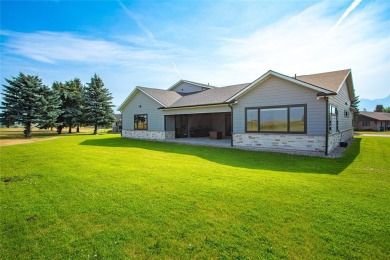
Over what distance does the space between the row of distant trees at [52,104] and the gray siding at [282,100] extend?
899 inches

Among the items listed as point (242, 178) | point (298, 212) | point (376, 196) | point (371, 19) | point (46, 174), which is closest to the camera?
point (298, 212)

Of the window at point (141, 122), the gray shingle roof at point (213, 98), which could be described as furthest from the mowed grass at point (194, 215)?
A: the window at point (141, 122)

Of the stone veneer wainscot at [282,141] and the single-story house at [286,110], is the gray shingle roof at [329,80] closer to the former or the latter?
the single-story house at [286,110]

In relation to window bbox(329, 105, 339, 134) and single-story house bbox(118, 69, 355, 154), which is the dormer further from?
window bbox(329, 105, 339, 134)

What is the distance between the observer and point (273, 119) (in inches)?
472

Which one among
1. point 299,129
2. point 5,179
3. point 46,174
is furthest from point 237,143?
point 5,179

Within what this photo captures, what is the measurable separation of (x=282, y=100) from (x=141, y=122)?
47.4 ft

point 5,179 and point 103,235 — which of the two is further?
point 5,179

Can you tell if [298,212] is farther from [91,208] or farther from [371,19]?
[371,19]

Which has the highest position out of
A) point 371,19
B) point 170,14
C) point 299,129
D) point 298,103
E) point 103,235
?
point 170,14

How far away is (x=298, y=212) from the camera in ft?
13.1

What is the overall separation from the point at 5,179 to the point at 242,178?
25.3 ft

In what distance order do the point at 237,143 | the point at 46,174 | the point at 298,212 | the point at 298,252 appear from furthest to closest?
the point at 237,143, the point at 46,174, the point at 298,212, the point at 298,252

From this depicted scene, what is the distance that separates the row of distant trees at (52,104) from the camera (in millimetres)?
22828
